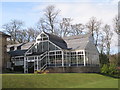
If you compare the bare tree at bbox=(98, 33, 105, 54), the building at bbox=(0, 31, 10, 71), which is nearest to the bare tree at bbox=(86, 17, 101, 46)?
the bare tree at bbox=(98, 33, 105, 54)

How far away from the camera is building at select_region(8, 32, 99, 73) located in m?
31.0

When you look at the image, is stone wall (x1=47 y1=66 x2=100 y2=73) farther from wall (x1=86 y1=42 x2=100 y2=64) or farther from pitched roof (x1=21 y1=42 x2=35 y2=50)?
pitched roof (x1=21 y1=42 x2=35 y2=50)

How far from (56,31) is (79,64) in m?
19.1

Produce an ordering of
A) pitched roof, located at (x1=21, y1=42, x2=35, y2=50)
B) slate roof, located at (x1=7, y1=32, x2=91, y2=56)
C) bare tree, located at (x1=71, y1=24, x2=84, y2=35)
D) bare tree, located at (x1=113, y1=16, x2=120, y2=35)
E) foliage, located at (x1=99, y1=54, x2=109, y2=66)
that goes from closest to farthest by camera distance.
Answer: slate roof, located at (x1=7, y1=32, x2=91, y2=56) < bare tree, located at (x1=113, y1=16, x2=120, y2=35) < pitched roof, located at (x1=21, y1=42, x2=35, y2=50) < foliage, located at (x1=99, y1=54, x2=109, y2=66) < bare tree, located at (x1=71, y1=24, x2=84, y2=35)

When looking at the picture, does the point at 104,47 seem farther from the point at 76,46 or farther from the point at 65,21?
the point at 76,46

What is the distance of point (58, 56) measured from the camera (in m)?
31.4

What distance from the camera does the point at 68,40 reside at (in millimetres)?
A: 36375

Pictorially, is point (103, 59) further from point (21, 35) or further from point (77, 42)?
point (21, 35)

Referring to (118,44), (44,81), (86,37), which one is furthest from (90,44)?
(44,81)

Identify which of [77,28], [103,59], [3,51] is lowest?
[103,59]

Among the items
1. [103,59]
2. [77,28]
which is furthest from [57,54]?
[77,28]

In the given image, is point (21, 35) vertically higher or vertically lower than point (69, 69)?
higher

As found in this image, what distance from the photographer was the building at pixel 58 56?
3102cm

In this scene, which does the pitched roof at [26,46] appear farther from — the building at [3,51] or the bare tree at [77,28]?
the bare tree at [77,28]
